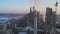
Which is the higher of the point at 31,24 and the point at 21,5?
the point at 21,5

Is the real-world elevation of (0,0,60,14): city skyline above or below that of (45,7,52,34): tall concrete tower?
above

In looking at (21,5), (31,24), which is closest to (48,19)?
(31,24)

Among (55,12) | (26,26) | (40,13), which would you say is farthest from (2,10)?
(55,12)

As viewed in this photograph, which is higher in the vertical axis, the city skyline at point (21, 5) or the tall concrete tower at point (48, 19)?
the city skyline at point (21, 5)

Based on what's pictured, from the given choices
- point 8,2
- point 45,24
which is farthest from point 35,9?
point 8,2

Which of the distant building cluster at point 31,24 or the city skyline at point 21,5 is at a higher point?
the city skyline at point 21,5

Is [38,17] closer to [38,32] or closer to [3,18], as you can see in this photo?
[38,32]

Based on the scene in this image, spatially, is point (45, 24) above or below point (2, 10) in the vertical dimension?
below

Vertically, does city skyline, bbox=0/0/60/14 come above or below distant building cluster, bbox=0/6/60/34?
above

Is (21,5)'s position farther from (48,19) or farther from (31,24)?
(48,19)

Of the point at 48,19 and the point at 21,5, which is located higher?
the point at 21,5

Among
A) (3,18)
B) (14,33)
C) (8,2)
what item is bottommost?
(14,33)
